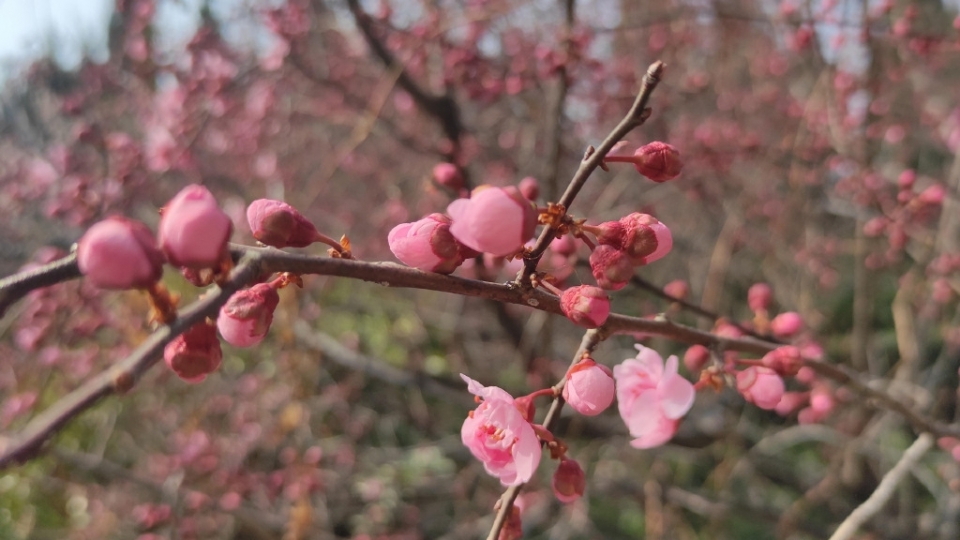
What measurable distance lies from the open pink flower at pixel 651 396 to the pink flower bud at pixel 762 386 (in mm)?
175

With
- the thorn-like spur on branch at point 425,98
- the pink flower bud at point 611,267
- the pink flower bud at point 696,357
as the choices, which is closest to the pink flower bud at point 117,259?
the pink flower bud at point 611,267

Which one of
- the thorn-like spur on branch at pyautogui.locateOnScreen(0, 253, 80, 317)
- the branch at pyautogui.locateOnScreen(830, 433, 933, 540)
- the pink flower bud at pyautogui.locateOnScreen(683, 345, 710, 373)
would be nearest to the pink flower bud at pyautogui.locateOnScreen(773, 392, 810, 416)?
Result: the branch at pyautogui.locateOnScreen(830, 433, 933, 540)

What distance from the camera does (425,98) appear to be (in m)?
2.98

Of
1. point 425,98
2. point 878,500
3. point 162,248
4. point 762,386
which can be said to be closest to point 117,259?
point 162,248

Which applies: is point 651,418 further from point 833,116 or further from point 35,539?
point 35,539

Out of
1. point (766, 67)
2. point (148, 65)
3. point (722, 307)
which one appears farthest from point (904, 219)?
point (148, 65)

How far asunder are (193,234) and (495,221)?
311 mm

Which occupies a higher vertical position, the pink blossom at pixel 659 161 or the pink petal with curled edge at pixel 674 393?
the pink blossom at pixel 659 161

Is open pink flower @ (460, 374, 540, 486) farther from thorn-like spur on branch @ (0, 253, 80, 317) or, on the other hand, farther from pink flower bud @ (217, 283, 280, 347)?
thorn-like spur on branch @ (0, 253, 80, 317)

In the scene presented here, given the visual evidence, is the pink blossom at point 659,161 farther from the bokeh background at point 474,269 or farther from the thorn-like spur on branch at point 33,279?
the bokeh background at point 474,269

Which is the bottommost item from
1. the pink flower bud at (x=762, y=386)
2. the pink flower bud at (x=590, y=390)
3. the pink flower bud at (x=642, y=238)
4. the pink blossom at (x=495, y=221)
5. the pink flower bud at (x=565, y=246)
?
the pink flower bud at (x=762, y=386)

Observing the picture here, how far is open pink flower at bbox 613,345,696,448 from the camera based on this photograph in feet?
3.11

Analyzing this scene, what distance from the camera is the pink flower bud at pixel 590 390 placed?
33.9 inches

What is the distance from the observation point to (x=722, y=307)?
4.60 meters
